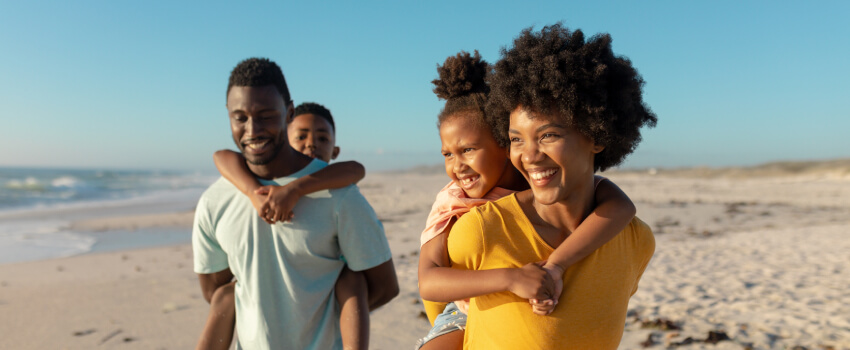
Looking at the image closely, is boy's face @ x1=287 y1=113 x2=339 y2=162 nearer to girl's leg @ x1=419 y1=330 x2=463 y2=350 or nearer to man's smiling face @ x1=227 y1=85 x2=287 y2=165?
man's smiling face @ x1=227 y1=85 x2=287 y2=165

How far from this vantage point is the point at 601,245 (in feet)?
5.47

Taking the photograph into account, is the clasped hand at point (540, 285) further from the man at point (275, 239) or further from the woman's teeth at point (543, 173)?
the man at point (275, 239)

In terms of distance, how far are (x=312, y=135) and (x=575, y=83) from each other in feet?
9.08

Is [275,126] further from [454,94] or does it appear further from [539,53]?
[539,53]

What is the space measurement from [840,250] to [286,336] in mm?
10282

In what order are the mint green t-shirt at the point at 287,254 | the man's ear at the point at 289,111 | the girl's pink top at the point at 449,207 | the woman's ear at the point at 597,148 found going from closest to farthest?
1. the woman's ear at the point at 597,148
2. the girl's pink top at the point at 449,207
3. the mint green t-shirt at the point at 287,254
4. the man's ear at the point at 289,111

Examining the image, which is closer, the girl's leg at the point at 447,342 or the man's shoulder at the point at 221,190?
the girl's leg at the point at 447,342

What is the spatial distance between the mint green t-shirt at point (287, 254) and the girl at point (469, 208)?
0.75m

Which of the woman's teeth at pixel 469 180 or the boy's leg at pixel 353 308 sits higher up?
the woman's teeth at pixel 469 180

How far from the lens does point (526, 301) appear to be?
165 centimetres

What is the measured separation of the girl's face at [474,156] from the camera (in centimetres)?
200

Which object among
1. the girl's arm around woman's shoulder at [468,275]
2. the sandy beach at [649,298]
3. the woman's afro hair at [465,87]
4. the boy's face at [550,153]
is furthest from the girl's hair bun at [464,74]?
the sandy beach at [649,298]

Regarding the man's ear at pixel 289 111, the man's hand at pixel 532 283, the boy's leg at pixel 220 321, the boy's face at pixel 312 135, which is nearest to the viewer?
the man's hand at pixel 532 283

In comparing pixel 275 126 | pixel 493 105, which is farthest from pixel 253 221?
pixel 493 105
